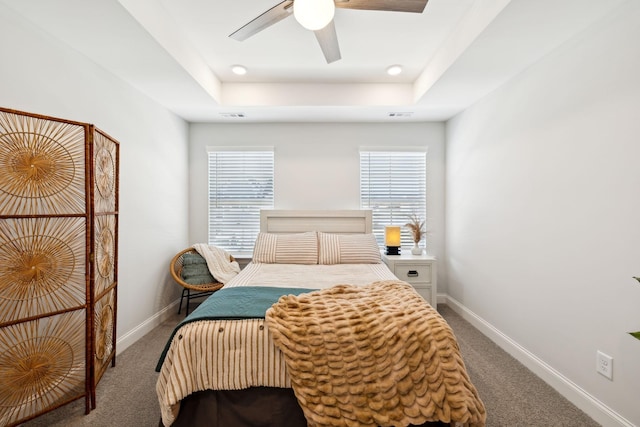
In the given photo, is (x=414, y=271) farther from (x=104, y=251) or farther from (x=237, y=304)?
(x=104, y=251)

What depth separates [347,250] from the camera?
10.7ft

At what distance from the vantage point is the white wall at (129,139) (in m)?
1.82

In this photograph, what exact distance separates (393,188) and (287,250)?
1.73 meters

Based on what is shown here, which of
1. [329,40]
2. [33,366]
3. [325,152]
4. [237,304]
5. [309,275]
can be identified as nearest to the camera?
[33,366]

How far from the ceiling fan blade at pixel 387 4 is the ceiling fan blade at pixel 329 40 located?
0.14m

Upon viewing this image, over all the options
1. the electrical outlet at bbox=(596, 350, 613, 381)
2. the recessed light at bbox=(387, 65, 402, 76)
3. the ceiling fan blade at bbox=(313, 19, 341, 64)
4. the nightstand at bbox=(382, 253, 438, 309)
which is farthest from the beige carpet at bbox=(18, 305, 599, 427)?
the recessed light at bbox=(387, 65, 402, 76)

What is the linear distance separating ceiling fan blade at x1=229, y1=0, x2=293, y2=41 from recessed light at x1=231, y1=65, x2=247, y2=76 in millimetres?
1063

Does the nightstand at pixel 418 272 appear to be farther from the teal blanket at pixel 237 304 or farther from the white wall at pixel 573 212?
the teal blanket at pixel 237 304

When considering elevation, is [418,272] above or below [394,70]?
Result: below

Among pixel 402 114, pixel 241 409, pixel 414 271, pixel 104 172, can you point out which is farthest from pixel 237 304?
pixel 402 114

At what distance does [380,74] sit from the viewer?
312 cm

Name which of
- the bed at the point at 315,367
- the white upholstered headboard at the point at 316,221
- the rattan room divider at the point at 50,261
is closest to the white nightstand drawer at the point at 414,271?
the white upholstered headboard at the point at 316,221

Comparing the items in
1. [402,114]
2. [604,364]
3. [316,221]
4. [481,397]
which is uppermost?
[402,114]

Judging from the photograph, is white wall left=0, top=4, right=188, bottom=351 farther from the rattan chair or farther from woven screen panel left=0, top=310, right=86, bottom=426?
woven screen panel left=0, top=310, right=86, bottom=426
